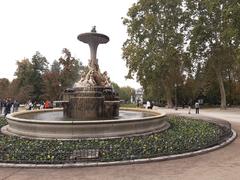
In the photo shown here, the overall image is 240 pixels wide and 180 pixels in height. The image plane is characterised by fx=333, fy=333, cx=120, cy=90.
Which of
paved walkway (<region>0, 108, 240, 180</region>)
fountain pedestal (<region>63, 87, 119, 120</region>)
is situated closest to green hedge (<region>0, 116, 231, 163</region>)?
paved walkway (<region>0, 108, 240, 180</region>)

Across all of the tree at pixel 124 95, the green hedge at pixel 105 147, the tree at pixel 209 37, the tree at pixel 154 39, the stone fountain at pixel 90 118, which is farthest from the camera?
the tree at pixel 124 95

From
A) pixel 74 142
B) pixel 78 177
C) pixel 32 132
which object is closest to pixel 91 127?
pixel 74 142

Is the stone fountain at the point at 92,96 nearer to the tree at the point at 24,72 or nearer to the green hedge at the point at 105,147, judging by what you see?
the green hedge at the point at 105,147

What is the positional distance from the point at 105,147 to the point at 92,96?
7251 mm

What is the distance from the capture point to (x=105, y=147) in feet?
38.9

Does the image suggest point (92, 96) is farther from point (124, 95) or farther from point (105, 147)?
point (124, 95)

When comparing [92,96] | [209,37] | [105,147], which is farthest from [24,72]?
[105,147]

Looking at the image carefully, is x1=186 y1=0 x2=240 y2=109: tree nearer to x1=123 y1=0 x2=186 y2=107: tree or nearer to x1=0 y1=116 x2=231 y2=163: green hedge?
x1=123 y1=0 x2=186 y2=107: tree

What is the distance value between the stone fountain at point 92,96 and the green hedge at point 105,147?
16.0 feet

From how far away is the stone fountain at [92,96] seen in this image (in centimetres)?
1845

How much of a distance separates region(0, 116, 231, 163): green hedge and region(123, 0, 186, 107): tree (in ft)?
108

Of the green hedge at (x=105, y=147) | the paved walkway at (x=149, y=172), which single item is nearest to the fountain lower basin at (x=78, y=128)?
the green hedge at (x=105, y=147)

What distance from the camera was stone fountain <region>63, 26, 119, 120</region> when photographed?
18.5m

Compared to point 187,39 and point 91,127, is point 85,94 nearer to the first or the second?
point 91,127
